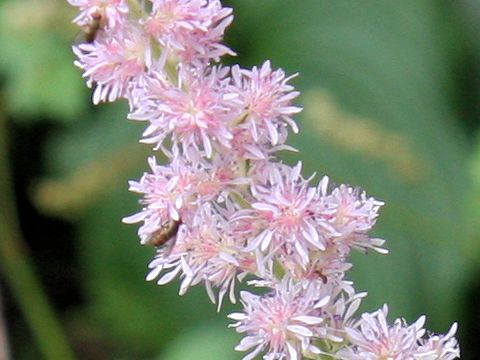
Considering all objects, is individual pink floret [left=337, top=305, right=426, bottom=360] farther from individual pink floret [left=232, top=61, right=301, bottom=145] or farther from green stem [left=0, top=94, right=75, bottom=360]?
green stem [left=0, top=94, right=75, bottom=360]

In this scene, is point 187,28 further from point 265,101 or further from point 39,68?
point 39,68

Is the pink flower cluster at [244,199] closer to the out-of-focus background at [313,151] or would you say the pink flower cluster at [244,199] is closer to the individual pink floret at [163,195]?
the individual pink floret at [163,195]

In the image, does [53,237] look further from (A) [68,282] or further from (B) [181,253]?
(B) [181,253]

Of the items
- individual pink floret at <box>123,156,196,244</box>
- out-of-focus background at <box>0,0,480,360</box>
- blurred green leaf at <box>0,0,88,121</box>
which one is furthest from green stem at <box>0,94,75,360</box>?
individual pink floret at <box>123,156,196,244</box>

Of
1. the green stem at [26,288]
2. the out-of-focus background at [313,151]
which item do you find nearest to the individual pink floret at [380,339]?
the out-of-focus background at [313,151]

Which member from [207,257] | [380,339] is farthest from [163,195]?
[380,339]

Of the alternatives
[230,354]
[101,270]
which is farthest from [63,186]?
[230,354]
